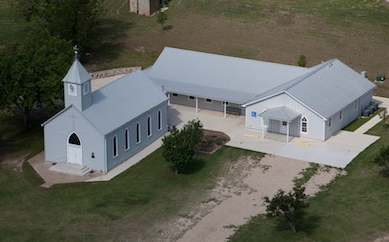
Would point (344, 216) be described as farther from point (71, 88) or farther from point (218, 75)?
point (218, 75)

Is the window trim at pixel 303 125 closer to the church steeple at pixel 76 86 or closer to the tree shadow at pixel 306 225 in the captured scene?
the tree shadow at pixel 306 225

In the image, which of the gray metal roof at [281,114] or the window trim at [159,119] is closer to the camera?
the gray metal roof at [281,114]

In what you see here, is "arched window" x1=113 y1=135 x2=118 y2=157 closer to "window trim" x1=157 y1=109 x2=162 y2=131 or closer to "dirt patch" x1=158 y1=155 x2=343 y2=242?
"window trim" x1=157 y1=109 x2=162 y2=131

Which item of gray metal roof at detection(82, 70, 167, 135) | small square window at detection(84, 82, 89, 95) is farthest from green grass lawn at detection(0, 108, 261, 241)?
small square window at detection(84, 82, 89, 95)

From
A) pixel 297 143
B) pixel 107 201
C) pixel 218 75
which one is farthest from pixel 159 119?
pixel 107 201

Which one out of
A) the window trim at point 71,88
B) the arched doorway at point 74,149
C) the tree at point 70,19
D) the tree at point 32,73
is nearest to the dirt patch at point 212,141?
the arched doorway at point 74,149

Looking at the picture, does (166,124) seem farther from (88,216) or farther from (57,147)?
(88,216)
